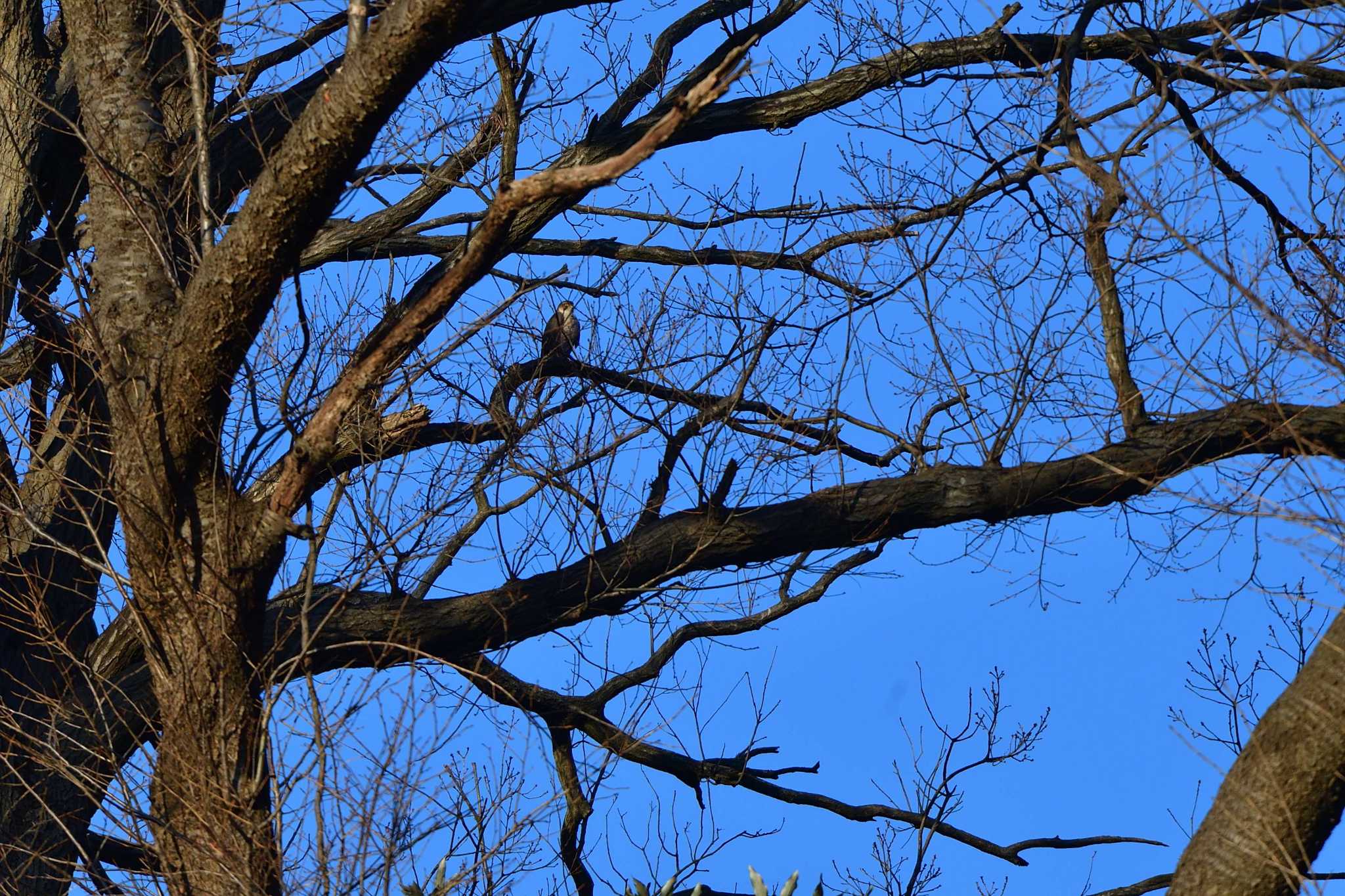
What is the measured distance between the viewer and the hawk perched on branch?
6.54 m

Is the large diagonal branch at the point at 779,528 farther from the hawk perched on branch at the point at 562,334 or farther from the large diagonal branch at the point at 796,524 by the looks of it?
the hawk perched on branch at the point at 562,334

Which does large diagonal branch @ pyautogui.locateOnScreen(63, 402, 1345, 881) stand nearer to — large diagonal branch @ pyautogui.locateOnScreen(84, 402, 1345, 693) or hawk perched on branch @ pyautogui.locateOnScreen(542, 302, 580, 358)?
large diagonal branch @ pyautogui.locateOnScreen(84, 402, 1345, 693)

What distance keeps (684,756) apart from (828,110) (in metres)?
3.83

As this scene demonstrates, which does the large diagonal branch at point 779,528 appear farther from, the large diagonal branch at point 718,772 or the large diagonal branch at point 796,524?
the large diagonal branch at point 718,772

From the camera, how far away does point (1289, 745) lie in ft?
12.1

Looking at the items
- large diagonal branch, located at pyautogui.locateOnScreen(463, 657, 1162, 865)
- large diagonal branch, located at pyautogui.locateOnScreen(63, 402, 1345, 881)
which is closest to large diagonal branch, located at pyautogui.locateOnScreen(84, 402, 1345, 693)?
large diagonal branch, located at pyautogui.locateOnScreen(63, 402, 1345, 881)

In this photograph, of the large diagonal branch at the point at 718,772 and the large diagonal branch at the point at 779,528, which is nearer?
the large diagonal branch at the point at 779,528

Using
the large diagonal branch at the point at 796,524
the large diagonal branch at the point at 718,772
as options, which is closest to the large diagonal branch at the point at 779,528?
the large diagonal branch at the point at 796,524

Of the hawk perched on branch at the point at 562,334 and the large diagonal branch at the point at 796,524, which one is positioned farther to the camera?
the hawk perched on branch at the point at 562,334

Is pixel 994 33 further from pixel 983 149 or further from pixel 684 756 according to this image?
pixel 684 756

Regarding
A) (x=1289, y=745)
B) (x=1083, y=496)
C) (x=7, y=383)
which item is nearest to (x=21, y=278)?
(x=7, y=383)

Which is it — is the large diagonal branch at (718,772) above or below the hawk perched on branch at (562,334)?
below

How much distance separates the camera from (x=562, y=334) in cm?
654

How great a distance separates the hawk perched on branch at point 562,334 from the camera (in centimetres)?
654
